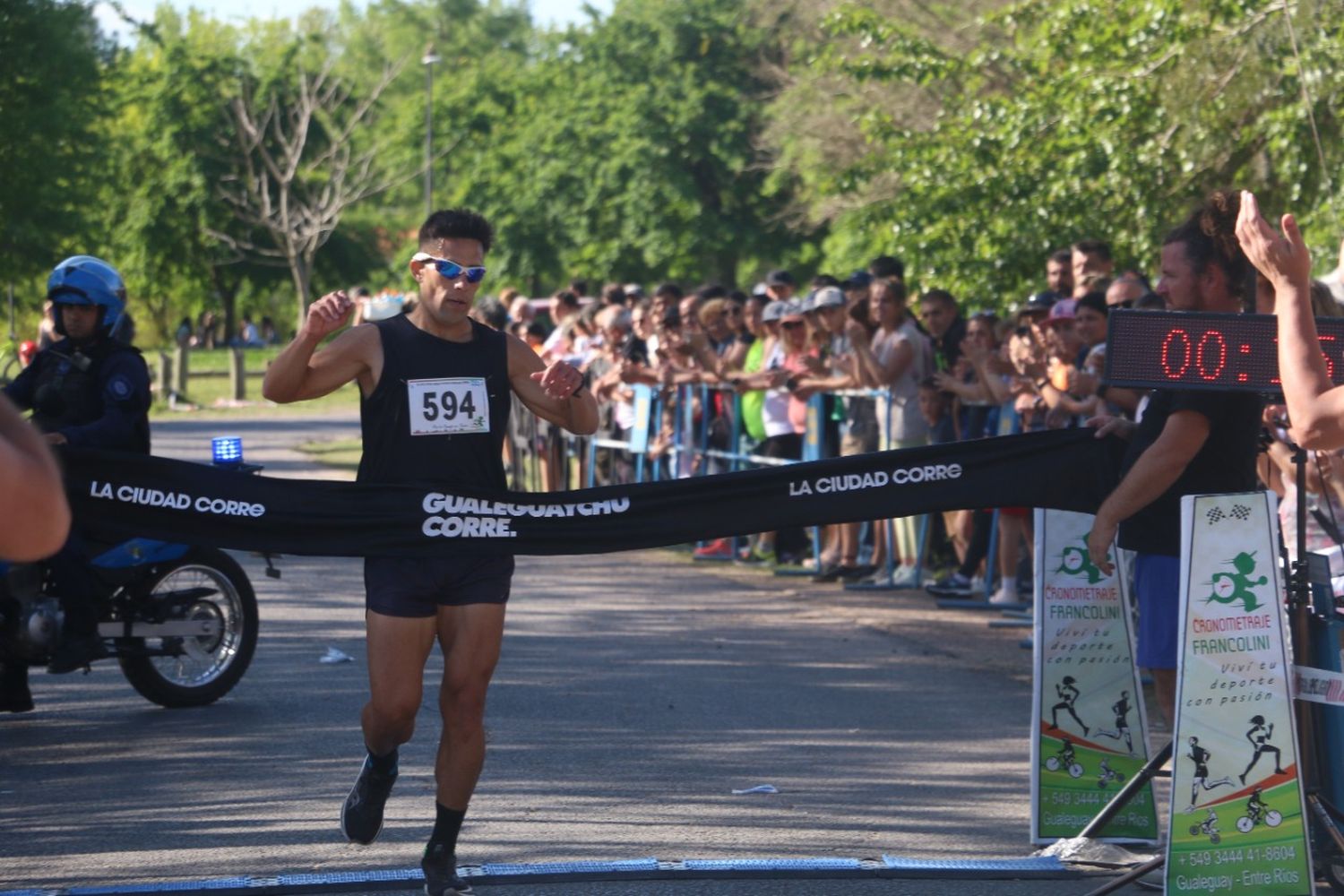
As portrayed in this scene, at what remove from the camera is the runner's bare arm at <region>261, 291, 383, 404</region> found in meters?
5.87

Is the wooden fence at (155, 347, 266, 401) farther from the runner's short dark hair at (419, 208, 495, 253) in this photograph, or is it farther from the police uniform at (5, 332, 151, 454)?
the runner's short dark hair at (419, 208, 495, 253)

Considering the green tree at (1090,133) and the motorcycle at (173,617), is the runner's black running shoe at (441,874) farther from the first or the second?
the green tree at (1090,133)

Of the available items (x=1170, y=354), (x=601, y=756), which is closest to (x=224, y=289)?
(x=601, y=756)

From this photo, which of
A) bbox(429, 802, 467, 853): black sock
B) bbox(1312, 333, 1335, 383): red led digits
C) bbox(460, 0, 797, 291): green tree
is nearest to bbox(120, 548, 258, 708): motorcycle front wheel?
bbox(429, 802, 467, 853): black sock

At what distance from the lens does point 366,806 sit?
6035 millimetres

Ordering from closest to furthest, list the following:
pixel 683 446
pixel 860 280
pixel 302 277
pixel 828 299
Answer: pixel 828 299
pixel 860 280
pixel 683 446
pixel 302 277

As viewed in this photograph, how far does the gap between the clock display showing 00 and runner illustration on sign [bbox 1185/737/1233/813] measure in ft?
3.68

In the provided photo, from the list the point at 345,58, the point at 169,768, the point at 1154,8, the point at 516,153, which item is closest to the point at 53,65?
the point at 1154,8

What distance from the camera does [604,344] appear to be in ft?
60.3

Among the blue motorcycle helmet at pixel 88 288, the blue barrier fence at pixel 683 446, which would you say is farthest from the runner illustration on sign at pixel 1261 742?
the blue barrier fence at pixel 683 446

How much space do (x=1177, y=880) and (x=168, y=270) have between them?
6032 cm

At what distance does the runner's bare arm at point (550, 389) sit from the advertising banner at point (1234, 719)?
80.2 inches

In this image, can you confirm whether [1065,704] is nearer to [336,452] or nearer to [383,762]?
[383,762]

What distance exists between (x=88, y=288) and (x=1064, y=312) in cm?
586
